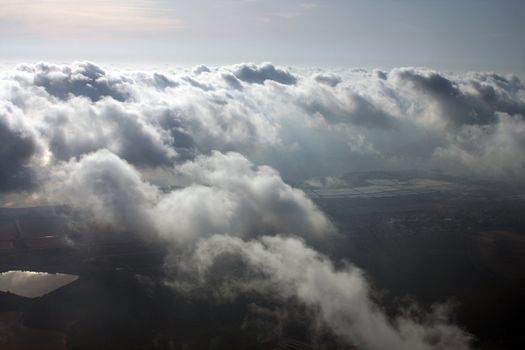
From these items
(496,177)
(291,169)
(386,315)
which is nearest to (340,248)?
(386,315)

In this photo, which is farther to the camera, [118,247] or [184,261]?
[118,247]

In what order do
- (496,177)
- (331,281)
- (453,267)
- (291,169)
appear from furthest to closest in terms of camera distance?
(496,177) < (291,169) < (453,267) < (331,281)

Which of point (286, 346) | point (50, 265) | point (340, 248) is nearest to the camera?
point (286, 346)

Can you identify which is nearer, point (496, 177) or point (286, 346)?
point (286, 346)

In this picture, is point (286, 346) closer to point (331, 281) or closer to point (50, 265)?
point (331, 281)

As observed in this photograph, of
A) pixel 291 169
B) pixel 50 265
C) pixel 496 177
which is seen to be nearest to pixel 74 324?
pixel 50 265

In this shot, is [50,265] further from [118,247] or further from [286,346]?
[286,346]
